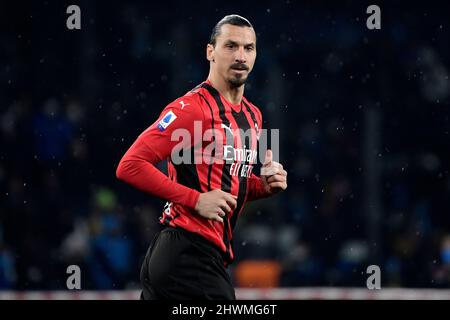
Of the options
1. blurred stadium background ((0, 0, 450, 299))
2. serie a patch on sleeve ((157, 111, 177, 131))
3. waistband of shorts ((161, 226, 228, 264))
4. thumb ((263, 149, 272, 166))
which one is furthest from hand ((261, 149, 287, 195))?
blurred stadium background ((0, 0, 450, 299))

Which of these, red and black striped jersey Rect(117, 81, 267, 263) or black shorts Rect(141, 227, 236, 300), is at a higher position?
red and black striped jersey Rect(117, 81, 267, 263)

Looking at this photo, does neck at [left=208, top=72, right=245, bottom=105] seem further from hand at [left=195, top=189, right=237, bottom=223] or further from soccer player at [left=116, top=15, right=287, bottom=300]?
hand at [left=195, top=189, right=237, bottom=223]

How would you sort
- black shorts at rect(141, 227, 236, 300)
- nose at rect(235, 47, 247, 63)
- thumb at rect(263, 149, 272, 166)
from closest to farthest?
black shorts at rect(141, 227, 236, 300) → nose at rect(235, 47, 247, 63) → thumb at rect(263, 149, 272, 166)

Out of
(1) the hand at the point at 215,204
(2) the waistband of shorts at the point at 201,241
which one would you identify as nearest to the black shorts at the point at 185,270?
(2) the waistband of shorts at the point at 201,241

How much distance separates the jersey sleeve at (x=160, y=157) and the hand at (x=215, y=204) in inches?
1.6

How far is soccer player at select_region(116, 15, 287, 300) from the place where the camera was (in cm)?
457

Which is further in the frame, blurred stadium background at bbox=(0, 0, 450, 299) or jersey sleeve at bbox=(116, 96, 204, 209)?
blurred stadium background at bbox=(0, 0, 450, 299)

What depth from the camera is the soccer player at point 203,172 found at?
457cm

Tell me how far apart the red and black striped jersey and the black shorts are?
6 cm

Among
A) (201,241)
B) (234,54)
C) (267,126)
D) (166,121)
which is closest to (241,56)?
(234,54)

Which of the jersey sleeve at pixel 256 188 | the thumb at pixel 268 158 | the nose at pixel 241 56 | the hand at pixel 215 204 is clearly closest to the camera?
the hand at pixel 215 204

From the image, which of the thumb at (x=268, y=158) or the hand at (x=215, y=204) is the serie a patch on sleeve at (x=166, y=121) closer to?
the hand at (x=215, y=204)

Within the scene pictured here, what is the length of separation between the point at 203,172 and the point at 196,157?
9 centimetres
